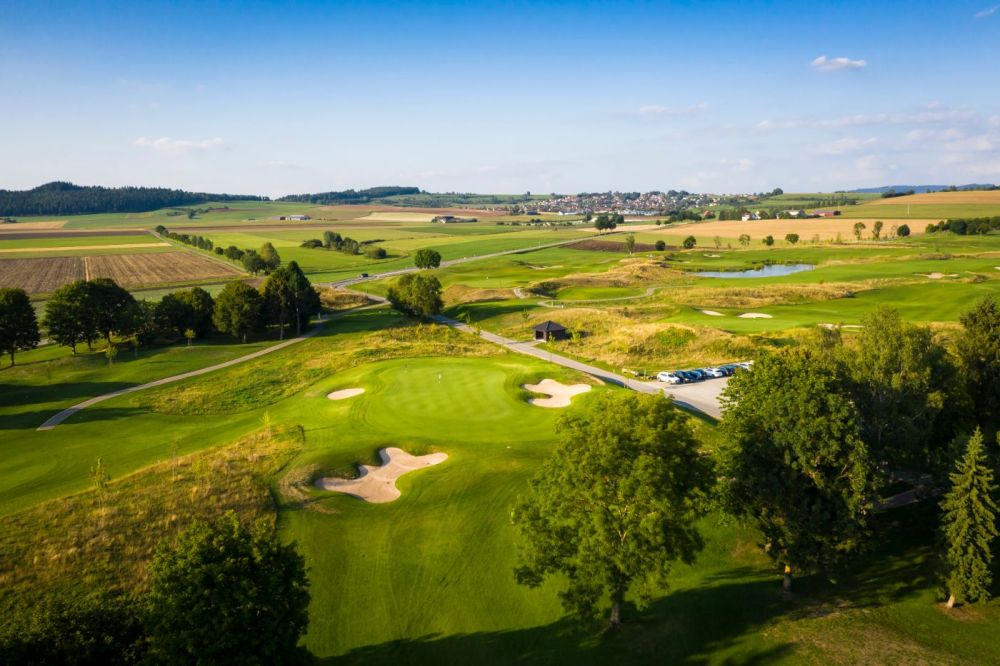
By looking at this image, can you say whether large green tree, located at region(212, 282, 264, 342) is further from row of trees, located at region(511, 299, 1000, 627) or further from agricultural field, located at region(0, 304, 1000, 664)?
row of trees, located at region(511, 299, 1000, 627)

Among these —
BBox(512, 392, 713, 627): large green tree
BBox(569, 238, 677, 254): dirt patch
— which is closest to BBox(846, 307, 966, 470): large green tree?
BBox(512, 392, 713, 627): large green tree

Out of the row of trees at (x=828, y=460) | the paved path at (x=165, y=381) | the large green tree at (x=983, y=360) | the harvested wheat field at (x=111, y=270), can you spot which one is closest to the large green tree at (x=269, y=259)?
the harvested wheat field at (x=111, y=270)

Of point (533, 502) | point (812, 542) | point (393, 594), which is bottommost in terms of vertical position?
point (393, 594)

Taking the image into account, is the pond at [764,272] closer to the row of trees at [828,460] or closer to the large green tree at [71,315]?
the row of trees at [828,460]

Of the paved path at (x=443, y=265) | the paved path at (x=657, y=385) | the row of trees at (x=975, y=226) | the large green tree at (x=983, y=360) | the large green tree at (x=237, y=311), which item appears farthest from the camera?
the row of trees at (x=975, y=226)

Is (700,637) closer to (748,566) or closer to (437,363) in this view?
(748,566)

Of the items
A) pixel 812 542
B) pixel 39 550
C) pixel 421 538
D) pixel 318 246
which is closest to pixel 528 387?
pixel 421 538

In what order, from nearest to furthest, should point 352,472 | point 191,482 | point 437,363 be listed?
point 191,482 → point 352,472 → point 437,363
